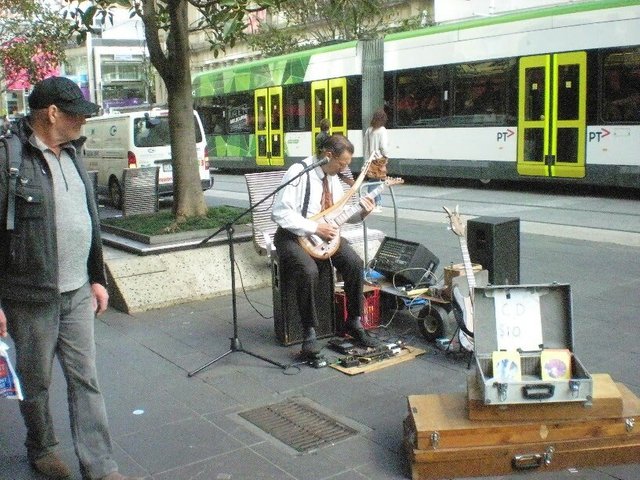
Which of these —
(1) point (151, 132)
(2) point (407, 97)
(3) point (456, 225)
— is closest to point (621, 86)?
(2) point (407, 97)

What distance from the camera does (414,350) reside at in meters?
5.83

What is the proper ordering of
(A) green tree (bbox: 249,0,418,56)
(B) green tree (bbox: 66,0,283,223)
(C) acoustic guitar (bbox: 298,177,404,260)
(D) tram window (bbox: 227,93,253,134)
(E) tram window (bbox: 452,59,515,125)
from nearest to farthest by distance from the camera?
(C) acoustic guitar (bbox: 298,177,404,260)
(B) green tree (bbox: 66,0,283,223)
(E) tram window (bbox: 452,59,515,125)
(D) tram window (bbox: 227,93,253,134)
(A) green tree (bbox: 249,0,418,56)

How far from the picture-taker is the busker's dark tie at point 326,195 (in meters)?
6.04

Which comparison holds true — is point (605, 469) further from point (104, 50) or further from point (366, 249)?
point (104, 50)

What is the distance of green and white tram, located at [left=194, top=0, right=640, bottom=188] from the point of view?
1493cm

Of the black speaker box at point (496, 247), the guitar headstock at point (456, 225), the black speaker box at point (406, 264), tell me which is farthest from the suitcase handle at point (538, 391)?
the black speaker box at point (406, 264)

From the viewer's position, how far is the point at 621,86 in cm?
1484

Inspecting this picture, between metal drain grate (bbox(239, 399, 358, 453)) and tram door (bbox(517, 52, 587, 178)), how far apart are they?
478 inches

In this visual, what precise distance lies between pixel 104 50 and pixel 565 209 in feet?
133

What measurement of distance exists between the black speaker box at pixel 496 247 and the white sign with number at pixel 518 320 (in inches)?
75.4

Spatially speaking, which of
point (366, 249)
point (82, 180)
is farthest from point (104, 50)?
point (82, 180)

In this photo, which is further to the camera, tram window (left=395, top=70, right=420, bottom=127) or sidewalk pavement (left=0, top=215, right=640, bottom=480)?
tram window (left=395, top=70, right=420, bottom=127)

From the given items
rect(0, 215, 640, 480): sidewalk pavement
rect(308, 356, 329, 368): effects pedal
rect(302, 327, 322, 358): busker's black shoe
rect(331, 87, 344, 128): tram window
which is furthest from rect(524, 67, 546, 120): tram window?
rect(308, 356, 329, 368): effects pedal

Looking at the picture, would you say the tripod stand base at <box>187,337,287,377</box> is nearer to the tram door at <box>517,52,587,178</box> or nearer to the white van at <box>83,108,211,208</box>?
the white van at <box>83,108,211,208</box>
